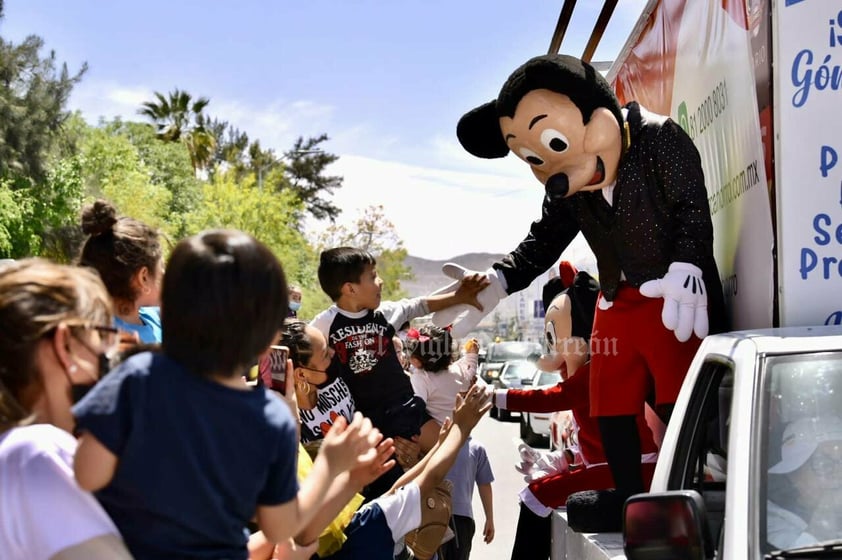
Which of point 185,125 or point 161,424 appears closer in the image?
point 161,424

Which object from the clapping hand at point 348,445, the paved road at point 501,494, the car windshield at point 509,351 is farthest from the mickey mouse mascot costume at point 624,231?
the car windshield at point 509,351

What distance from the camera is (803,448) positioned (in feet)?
8.63

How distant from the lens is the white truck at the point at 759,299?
98.3 inches

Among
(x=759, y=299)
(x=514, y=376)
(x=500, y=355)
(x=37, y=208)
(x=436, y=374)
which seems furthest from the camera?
(x=500, y=355)

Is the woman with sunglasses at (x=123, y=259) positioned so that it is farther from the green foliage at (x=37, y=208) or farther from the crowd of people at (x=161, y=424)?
the green foliage at (x=37, y=208)

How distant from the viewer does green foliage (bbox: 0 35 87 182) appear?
26484mm

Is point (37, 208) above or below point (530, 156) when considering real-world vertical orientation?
above

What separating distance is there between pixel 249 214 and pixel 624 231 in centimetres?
3478

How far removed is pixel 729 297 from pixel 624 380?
1.72ft

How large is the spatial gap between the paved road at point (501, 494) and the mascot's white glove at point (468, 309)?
4.15 m

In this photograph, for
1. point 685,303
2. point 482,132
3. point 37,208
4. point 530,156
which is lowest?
point 685,303

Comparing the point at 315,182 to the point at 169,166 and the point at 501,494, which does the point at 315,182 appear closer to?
the point at 169,166

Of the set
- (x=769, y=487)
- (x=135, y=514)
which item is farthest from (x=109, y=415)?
(x=769, y=487)

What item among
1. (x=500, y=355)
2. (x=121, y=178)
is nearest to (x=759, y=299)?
(x=500, y=355)
